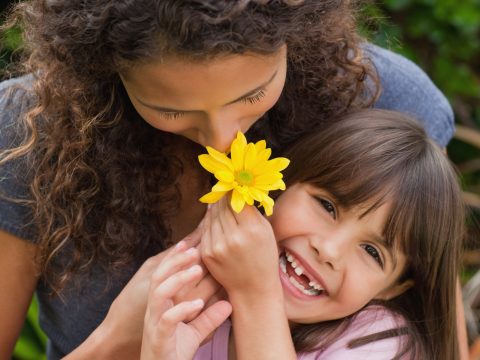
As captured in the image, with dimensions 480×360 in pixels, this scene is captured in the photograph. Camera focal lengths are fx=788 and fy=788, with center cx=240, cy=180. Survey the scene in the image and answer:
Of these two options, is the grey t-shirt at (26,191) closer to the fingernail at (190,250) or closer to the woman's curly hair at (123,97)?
the woman's curly hair at (123,97)

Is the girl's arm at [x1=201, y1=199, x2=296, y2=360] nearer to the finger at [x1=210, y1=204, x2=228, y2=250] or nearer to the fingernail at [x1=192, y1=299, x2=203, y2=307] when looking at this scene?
the finger at [x1=210, y1=204, x2=228, y2=250]

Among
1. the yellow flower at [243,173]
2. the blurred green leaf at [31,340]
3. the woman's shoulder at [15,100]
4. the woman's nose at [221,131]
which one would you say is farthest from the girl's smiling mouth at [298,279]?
the blurred green leaf at [31,340]

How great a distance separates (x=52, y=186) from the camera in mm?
2049

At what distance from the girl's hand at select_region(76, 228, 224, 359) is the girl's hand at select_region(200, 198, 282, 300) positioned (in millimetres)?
62

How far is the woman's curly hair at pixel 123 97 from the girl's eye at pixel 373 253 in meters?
0.40

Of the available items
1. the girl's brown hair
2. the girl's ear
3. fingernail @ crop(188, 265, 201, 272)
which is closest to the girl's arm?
fingernail @ crop(188, 265, 201, 272)

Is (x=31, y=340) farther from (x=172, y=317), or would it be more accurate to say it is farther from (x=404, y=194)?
(x=404, y=194)

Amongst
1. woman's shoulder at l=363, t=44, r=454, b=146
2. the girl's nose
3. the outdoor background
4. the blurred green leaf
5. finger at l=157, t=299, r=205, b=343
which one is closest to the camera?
finger at l=157, t=299, r=205, b=343

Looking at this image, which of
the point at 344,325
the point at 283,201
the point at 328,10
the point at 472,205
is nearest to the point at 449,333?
the point at 344,325

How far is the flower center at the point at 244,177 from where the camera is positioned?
1808 mm

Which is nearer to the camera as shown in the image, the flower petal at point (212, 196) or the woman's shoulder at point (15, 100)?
the flower petal at point (212, 196)

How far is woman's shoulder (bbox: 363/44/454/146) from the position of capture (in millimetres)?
2385

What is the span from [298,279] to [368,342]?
25 cm

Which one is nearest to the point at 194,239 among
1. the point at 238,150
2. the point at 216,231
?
the point at 216,231
